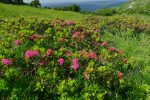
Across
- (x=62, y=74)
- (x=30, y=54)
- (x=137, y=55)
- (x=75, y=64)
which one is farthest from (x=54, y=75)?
(x=137, y=55)

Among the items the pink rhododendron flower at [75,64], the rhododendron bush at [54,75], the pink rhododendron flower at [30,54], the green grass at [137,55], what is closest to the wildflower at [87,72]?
the rhododendron bush at [54,75]

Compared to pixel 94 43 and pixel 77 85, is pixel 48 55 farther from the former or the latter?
pixel 94 43

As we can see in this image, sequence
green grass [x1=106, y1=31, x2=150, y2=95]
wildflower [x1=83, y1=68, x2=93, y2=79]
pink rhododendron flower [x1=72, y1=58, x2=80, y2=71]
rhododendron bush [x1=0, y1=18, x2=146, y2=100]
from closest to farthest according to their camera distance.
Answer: rhododendron bush [x1=0, y1=18, x2=146, y2=100]
wildflower [x1=83, y1=68, x2=93, y2=79]
pink rhododendron flower [x1=72, y1=58, x2=80, y2=71]
green grass [x1=106, y1=31, x2=150, y2=95]

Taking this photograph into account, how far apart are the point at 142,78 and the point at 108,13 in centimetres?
4046

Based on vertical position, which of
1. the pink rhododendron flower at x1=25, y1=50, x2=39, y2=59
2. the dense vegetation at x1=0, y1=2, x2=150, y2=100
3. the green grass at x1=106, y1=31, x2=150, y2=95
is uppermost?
the pink rhododendron flower at x1=25, y1=50, x2=39, y2=59

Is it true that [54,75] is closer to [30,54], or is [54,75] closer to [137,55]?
[30,54]

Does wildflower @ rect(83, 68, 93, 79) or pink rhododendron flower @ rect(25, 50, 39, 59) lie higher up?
pink rhododendron flower @ rect(25, 50, 39, 59)

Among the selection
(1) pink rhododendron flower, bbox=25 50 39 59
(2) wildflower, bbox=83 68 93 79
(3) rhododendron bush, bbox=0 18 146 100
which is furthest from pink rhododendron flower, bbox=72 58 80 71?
(1) pink rhododendron flower, bbox=25 50 39 59

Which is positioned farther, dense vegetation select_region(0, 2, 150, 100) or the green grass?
the green grass

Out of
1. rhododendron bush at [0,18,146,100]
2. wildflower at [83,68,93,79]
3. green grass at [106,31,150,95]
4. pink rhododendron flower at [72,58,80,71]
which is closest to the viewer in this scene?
rhododendron bush at [0,18,146,100]

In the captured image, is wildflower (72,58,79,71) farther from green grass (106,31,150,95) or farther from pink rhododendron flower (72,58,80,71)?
green grass (106,31,150,95)

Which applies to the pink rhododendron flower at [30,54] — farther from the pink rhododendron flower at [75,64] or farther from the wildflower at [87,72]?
the wildflower at [87,72]

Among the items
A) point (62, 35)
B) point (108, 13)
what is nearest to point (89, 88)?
point (62, 35)

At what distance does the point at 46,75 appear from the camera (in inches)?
277
